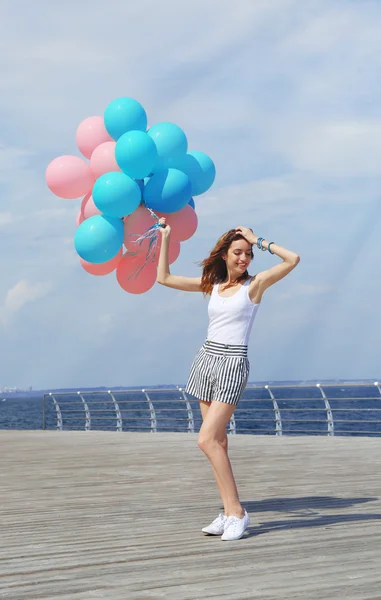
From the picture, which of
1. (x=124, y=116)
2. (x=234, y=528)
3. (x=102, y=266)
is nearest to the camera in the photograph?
(x=234, y=528)

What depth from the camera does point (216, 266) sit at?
4945 mm

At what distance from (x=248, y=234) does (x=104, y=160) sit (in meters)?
2.14

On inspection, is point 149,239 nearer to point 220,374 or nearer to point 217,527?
point 220,374

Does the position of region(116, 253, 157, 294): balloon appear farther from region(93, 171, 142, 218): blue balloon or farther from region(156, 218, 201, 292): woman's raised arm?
region(156, 218, 201, 292): woman's raised arm

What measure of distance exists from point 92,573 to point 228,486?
107 cm

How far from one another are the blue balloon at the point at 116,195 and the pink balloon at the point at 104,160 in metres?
0.29

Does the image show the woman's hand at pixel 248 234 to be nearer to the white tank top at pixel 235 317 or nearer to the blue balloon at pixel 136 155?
the white tank top at pixel 235 317

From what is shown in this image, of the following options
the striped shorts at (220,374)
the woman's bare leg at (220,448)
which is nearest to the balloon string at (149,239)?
the striped shorts at (220,374)

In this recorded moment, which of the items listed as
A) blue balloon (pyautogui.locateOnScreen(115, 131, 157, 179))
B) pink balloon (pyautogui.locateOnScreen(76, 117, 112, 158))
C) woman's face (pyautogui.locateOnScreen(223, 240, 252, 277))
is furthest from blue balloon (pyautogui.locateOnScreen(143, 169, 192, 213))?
woman's face (pyautogui.locateOnScreen(223, 240, 252, 277))

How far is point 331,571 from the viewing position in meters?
3.71

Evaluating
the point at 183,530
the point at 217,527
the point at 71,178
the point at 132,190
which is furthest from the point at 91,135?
the point at 217,527

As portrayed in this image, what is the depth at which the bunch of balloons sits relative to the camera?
6.07 metres

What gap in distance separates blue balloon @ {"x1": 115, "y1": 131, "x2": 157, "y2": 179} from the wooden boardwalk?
2434 mm

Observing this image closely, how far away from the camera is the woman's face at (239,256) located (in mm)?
4770
